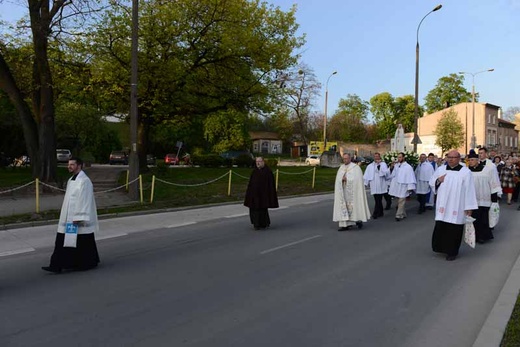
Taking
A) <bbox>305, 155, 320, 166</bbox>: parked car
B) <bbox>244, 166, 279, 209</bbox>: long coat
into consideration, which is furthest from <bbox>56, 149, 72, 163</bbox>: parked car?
<bbox>244, 166, 279, 209</bbox>: long coat

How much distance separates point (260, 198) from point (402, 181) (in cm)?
464

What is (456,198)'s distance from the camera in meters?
7.65

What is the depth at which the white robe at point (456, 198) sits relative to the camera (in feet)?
25.1

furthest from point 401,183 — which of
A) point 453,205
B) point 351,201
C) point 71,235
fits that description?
point 71,235

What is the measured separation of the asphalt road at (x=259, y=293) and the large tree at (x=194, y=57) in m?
13.5

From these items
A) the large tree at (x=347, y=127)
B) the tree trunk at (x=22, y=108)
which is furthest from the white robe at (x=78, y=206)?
the large tree at (x=347, y=127)

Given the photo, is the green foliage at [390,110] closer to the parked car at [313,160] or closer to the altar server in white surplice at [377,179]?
the parked car at [313,160]

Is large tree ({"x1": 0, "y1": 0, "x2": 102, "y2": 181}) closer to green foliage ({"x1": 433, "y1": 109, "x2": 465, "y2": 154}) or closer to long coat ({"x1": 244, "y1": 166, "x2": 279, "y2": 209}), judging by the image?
long coat ({"x1": 244, "y1": 166, "x2": 279, "y2": 209})

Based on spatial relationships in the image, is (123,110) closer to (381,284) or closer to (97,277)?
(97,277)

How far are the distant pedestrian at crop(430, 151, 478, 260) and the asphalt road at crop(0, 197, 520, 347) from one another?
318 mm

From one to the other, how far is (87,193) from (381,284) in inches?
176

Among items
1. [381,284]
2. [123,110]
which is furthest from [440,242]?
[123,110]

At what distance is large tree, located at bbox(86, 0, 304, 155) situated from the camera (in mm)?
20953

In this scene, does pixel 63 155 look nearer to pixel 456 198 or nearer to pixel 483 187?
pixel 483 187
